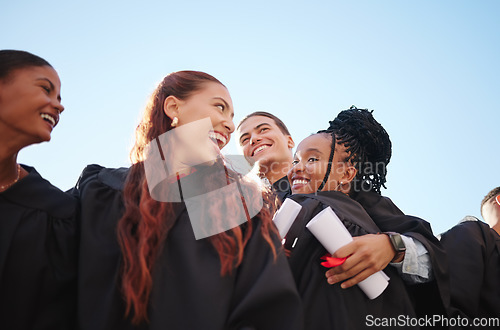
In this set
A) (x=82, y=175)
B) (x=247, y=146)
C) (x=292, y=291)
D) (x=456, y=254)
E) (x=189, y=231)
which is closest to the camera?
(x=292, y=291)

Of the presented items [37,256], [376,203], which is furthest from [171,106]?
[376,203]

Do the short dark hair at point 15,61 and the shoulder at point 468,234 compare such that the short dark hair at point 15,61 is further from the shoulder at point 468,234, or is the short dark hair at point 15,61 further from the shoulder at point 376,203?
the shoulder at point 468,234

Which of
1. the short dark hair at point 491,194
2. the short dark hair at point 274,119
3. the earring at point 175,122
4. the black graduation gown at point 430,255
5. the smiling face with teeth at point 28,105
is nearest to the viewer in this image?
the smiling face with teeth at point 28,105

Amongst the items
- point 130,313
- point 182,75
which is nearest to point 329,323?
point 130,313

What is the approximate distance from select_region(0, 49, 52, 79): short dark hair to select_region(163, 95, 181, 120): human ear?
0.76 meters

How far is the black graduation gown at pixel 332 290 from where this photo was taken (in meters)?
2.63

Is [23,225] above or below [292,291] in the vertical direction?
above

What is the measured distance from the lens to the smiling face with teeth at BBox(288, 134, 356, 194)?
3.61 metres

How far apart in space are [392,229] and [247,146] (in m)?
1.93

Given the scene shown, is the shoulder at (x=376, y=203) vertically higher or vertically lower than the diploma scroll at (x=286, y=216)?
higher

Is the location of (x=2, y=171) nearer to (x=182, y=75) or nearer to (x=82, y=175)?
(x=82, y=175)

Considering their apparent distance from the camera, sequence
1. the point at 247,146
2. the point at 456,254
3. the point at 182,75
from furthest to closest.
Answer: the point at 247,146
the point at 456,254
the point at 182,75

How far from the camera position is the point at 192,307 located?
2051mm

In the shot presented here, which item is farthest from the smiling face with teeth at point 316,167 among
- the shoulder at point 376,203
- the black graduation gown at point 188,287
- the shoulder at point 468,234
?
the black graduation gown at point 188,287
